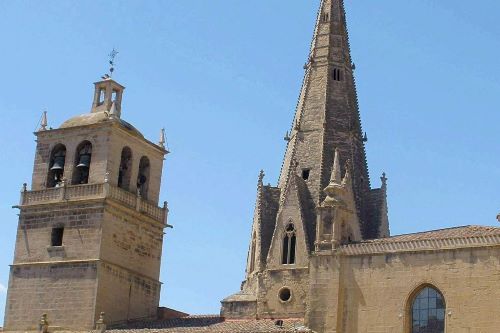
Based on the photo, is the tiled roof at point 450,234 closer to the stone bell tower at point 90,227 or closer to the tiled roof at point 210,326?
the tiled roof at point 210,326

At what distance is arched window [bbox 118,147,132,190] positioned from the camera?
41.7 meters

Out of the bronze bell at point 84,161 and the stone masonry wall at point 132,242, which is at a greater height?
the bronze bell at point 84,161

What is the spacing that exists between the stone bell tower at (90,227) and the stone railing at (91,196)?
0.04 metres

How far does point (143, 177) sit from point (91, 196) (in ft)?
11.0

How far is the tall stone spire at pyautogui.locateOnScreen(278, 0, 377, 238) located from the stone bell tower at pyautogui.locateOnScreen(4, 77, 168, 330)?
6.02 metres

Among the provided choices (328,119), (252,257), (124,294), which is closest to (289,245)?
(252,257)

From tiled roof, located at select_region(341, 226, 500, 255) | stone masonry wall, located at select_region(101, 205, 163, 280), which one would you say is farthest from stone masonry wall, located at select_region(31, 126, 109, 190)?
tiled roof, located at select_region(341, 226, 500, 255)

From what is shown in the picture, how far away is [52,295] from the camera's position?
39.7m

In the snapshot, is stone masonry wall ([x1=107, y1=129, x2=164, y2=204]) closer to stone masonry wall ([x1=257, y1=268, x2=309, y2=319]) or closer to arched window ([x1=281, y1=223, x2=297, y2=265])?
arched window ([x1=281, y1=223, x2=297, y2=265])

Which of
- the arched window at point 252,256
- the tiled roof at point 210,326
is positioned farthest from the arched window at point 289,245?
the tiled roof at point 210,326

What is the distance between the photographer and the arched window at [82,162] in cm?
Result: 4122

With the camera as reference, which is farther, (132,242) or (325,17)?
(325,17)

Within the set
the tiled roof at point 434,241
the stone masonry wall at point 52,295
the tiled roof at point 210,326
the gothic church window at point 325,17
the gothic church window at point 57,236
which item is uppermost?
the gothic church window at point 325,17

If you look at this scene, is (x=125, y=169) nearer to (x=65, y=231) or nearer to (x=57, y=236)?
(x=65, y=231)
